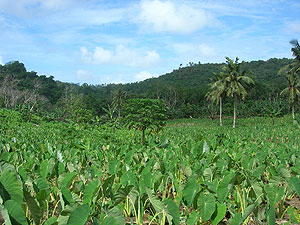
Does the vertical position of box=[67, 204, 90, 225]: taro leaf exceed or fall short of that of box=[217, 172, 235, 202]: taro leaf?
it exceeds it

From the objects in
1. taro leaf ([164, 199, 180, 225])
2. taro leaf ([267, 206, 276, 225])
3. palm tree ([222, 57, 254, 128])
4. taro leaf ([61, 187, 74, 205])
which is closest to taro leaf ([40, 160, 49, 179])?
taro leaf ([61, 187, 74, 205])

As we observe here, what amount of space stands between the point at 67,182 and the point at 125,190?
1.70 feet

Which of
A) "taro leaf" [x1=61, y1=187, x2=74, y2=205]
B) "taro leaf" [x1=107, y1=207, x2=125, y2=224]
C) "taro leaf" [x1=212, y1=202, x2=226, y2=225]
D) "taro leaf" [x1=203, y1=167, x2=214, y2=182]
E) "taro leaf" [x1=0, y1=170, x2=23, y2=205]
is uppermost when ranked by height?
"taro leaf" [x1=0, y1=170, x2=23, y2=205]

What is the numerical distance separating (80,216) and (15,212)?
1.26 ft

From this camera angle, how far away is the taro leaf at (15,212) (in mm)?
1515

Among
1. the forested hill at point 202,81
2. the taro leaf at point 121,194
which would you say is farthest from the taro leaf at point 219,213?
the forested hill at point 202,81

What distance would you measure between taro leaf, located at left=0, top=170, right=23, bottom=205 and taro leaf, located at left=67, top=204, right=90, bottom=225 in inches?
19.2

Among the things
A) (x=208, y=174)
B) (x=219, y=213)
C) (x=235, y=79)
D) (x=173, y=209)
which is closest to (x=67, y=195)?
(x=173, y=209)

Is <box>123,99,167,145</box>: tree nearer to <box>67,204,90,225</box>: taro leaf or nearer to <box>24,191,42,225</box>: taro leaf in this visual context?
<box>24,191,42,225</box>: taro leaf

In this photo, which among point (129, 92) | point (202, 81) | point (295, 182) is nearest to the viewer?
point (295, 182)

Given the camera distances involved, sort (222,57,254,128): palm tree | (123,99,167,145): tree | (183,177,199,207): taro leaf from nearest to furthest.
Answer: (183,177,199,207): taro leaf → (123,99,167,145): tree → (222,57,254,128): palm tree

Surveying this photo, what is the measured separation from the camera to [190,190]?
2.14 meters

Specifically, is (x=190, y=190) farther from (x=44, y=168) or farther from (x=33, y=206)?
(x=44, y=168)

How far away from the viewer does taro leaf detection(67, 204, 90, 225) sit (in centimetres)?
149
